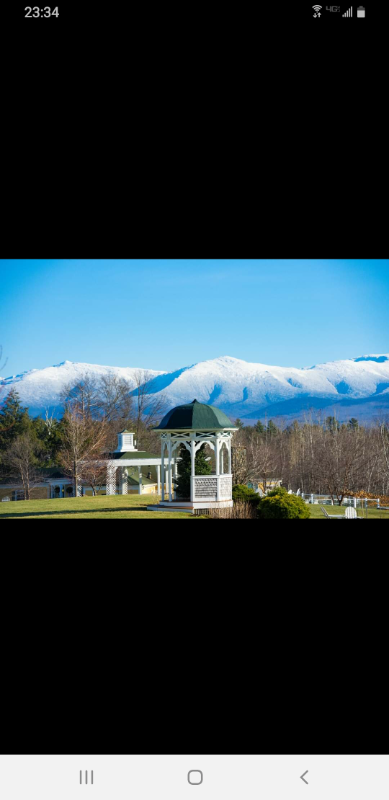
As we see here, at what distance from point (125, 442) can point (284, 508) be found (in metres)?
8.09

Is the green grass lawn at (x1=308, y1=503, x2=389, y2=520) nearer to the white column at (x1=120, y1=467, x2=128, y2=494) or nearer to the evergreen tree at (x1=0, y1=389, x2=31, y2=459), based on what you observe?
the white column at (x1=120, y1=467, x2=128, y2=494)

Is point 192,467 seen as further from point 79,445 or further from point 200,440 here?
point 79,445

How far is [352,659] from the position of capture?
5.92 metres

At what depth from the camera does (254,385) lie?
17797mm

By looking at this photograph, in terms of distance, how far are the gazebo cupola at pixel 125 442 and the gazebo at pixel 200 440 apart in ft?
16.6

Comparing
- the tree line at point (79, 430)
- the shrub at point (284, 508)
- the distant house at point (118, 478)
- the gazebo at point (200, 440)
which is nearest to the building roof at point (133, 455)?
the distant house at point (118, 478)

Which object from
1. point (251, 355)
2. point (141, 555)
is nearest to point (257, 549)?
point (141, 555)

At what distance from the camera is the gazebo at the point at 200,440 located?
473 inches

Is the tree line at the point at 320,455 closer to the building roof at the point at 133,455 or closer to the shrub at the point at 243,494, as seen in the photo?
the shrub at the point at 243,494

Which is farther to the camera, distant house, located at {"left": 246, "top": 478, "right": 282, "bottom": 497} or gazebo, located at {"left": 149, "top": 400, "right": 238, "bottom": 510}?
distant house, located at {"left": 246, "top": 478, "right": 282, "bottom": 497}

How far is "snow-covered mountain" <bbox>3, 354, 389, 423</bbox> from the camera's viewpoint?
16.4 meters

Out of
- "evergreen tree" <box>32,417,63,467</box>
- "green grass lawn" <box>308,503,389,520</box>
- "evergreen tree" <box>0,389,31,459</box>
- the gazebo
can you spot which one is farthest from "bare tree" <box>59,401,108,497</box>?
"green grass lawn" <box>308,503,389,520</box>
